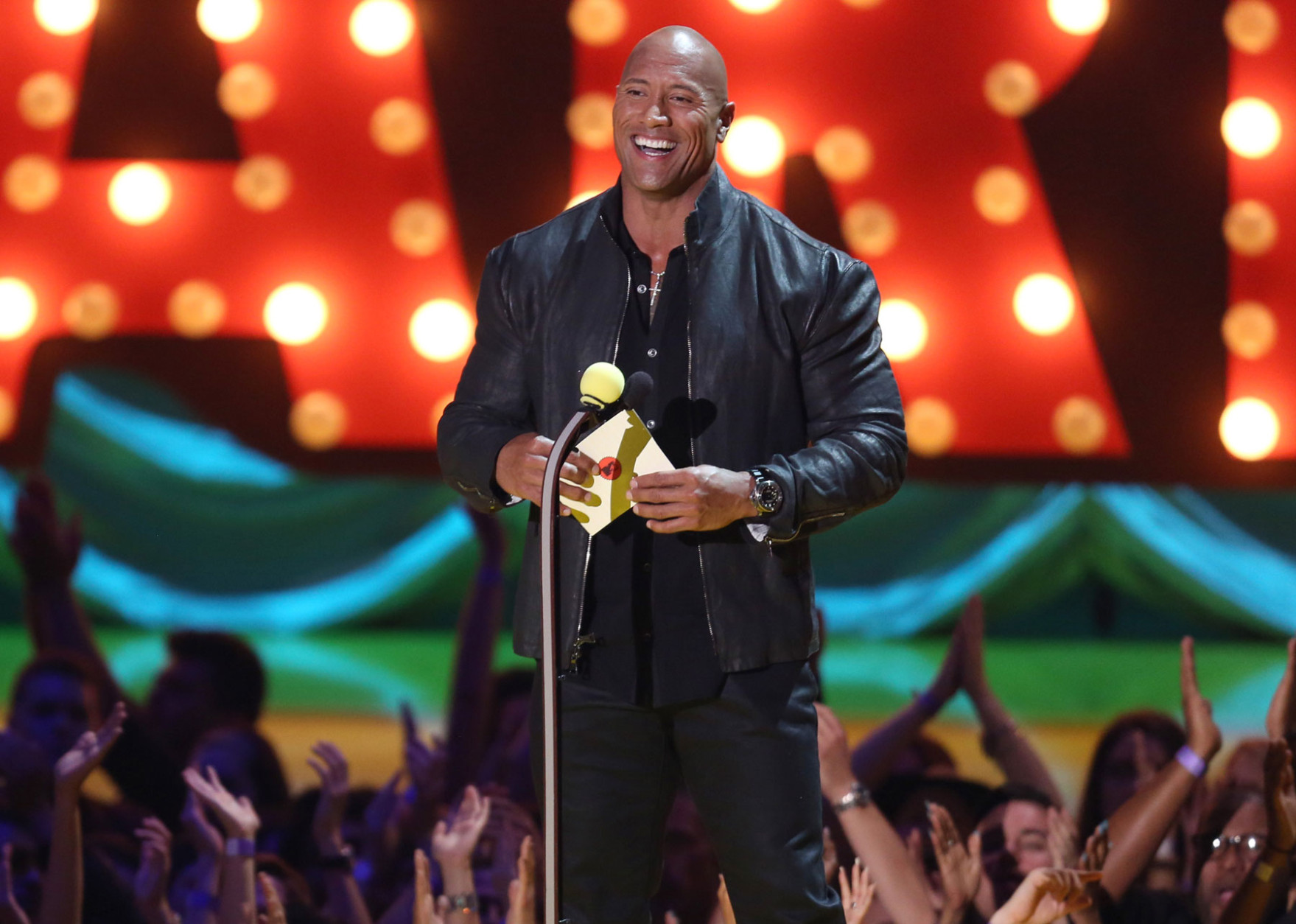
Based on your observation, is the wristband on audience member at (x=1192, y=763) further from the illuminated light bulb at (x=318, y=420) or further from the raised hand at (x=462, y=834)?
the illuminated light bulb at (x=318, y=420)

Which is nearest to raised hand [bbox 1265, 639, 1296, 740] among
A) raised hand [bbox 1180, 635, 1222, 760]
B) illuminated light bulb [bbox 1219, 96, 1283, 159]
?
raised hand [bbox 1180, 635, 1222, 760]

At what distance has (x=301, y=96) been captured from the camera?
420 cm

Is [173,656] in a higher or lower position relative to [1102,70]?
lower

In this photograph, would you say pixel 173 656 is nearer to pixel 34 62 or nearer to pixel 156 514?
pixel 156 514

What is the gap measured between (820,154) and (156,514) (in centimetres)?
201

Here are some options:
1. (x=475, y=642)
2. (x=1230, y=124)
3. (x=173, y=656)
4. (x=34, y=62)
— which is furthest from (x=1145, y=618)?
(x=34, y=62)

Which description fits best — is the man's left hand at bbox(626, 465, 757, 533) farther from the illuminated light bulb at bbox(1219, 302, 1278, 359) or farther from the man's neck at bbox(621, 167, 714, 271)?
the illuminated light bulb at bbox(1219, 302, 1278, 359)

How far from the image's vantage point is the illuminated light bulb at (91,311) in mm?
4137

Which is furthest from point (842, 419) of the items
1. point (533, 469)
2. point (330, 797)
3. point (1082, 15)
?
point (1082, 15)

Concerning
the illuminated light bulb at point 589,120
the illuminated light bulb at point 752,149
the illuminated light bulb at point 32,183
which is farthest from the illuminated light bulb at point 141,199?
the illuminated light bulb at point 752,149

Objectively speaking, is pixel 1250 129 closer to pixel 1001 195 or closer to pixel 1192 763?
pixel 1001 195

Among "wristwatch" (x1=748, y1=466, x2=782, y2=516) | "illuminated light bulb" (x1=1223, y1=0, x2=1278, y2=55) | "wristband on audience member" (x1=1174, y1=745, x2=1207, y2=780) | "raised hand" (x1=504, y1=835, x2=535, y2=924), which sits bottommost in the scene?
"raised hand" (x1=504, y1=835, x2=535, y2=924)

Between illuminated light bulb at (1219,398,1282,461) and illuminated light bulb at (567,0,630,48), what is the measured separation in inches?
74.5

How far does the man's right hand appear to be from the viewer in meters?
1.58
